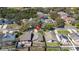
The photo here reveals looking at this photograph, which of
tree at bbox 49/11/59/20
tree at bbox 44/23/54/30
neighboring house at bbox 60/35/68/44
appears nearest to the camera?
neighboring house at bbox 60/35/68/44

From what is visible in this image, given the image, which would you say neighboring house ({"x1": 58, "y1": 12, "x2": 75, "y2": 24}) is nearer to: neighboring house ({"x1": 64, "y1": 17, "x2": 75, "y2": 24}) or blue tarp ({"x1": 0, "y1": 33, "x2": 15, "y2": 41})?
neighboring house ({"x1": 64, "y1": 17, "x2": 75, "y2": 24})

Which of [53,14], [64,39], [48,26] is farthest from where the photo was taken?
[53,14]

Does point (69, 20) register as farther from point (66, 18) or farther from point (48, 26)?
point (48, 26)

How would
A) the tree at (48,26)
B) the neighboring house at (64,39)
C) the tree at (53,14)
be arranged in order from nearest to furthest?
1. the neighboring house at (64,39)
2. the tree at (48,26)
3. the tree at (53,14)

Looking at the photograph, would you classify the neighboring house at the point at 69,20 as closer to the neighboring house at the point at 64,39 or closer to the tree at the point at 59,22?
the tree at the point at 59,22

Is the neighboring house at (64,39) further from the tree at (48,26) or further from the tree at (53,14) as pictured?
the tree at (53,14)

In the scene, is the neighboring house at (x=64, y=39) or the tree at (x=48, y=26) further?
the tree at (x=48, y=26)

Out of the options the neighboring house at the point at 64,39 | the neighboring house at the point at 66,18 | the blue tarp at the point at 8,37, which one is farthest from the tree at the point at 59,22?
the blue tarp at the point at 8,37

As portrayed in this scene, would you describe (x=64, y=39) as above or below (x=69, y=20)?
below

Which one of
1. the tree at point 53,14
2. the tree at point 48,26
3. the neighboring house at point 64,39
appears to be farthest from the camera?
the tree at point 53,14

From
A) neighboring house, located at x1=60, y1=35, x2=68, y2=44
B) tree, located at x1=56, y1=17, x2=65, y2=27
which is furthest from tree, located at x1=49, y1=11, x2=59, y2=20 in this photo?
neighboring house, located at x1=60, y1=35, x2=68, y2=44

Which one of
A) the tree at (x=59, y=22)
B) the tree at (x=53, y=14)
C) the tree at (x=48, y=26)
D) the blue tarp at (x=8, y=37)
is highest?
the tree at (x=53, y=14)

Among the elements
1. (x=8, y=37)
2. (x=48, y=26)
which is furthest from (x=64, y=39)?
(x=8, y=37)

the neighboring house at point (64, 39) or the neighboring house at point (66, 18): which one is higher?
the neighboring house at point (66, 18)
